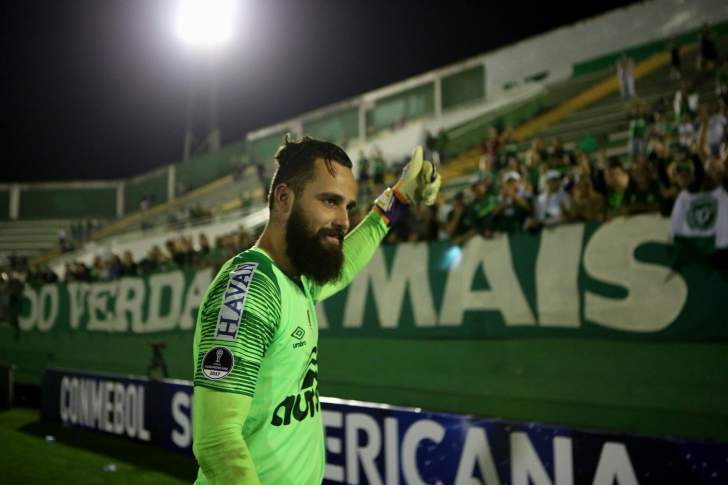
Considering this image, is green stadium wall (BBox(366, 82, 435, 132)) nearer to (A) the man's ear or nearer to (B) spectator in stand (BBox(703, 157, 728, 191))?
(B) spectator in stand (BBox(703, 157, 728, 191))

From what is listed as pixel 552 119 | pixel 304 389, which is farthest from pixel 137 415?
pixel 552 119

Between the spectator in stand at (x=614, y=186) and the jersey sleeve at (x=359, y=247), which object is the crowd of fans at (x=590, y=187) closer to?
the spectator in stand at (x=614, y=186)

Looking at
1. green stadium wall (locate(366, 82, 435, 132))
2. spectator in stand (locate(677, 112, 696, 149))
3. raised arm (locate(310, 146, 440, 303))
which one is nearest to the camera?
raised arm (locate(310, 146, 440, 303))

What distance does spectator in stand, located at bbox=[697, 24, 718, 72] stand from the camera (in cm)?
1437

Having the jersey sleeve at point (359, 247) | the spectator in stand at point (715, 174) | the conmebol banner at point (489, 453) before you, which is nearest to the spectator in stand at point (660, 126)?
the spectator in stand at point (715, 174)

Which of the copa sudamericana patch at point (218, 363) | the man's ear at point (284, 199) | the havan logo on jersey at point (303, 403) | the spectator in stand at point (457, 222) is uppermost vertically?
the spectator in stand at point (457, 222)

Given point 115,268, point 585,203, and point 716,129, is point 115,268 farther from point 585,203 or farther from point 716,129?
point 716,129

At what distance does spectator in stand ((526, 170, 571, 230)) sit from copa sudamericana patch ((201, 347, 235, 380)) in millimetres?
6232

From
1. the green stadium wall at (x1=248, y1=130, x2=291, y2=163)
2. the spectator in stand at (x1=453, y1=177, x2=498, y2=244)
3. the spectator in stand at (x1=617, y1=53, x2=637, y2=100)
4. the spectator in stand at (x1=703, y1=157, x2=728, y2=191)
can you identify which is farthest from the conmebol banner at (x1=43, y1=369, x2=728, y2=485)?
the green stadium wall at (x1=248, y1=130, x2=291, y2=163)

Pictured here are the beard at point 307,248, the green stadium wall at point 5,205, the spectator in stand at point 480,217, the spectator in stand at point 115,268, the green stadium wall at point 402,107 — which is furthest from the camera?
the green stadium wall at point 5,205

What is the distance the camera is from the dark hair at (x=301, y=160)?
2.23m

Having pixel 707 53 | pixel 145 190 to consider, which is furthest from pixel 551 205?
pixel 145 190

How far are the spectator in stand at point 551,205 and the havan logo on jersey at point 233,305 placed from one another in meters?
6.10

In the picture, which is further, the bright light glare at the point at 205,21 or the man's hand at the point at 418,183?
the bright light glare at the point at 205,21
